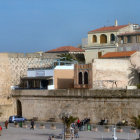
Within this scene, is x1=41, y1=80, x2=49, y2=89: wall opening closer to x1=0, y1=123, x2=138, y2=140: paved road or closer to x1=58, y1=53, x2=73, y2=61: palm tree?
x1=58, y1=53, x2=73, y2=61: palm tree

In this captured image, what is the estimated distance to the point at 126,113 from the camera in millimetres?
44188

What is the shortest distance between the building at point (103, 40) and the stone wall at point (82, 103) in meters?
16.8

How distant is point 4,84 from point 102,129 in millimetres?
16538

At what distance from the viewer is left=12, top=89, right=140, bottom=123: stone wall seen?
4431 cm

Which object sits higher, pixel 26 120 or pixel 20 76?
pixel 20 76

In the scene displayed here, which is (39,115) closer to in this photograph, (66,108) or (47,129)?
(66,108)

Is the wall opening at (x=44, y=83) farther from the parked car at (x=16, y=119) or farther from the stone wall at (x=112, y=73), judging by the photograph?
the stone wall at (x=112, y=73)

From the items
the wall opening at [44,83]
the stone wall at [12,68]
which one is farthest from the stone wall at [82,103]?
the wall opening at [44,83]

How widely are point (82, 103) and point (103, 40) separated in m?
22.6

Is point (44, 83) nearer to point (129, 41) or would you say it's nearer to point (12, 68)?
point (12, 68)

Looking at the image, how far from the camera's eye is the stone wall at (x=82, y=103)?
4431 centimetres

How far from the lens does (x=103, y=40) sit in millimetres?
68938

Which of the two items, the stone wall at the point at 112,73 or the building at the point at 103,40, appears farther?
the building at the point at 103,40

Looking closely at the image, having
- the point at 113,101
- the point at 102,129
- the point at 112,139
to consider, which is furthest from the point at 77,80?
the point at 112,139
